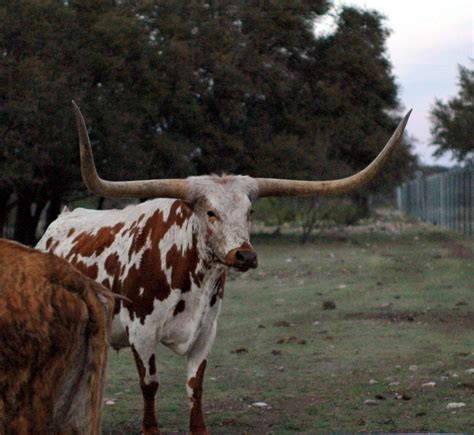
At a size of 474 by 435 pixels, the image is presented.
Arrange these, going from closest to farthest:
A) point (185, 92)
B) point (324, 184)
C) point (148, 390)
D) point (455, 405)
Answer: point (148, 390)
point (324, 184)
point (455, 405)
point (185, 92)

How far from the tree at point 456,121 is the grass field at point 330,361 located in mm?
22266

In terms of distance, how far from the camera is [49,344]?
3479mm

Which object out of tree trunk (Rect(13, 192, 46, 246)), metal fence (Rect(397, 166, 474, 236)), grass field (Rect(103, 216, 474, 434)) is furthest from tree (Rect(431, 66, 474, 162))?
grass field (Rect(103, 216, 474, 434))

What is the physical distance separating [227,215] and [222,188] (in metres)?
0.23

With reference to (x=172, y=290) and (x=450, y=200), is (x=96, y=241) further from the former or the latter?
(x=450, y=200)

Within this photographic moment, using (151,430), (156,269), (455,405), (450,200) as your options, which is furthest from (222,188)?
(450,200)

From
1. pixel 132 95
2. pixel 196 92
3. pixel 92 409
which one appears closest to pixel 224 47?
pixel 196 92

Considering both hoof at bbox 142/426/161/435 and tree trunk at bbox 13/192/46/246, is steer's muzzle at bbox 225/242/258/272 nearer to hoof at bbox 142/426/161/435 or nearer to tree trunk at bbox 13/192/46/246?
hoof at bbox 142/426/161/435

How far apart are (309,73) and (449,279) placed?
2283cm

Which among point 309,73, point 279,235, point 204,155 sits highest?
point 309,73

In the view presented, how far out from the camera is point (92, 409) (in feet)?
11.8

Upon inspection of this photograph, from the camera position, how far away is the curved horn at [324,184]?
23.6 feet

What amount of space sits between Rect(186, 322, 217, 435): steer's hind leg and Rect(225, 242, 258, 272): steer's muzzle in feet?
2.42

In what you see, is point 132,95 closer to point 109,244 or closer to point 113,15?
point 113,15
